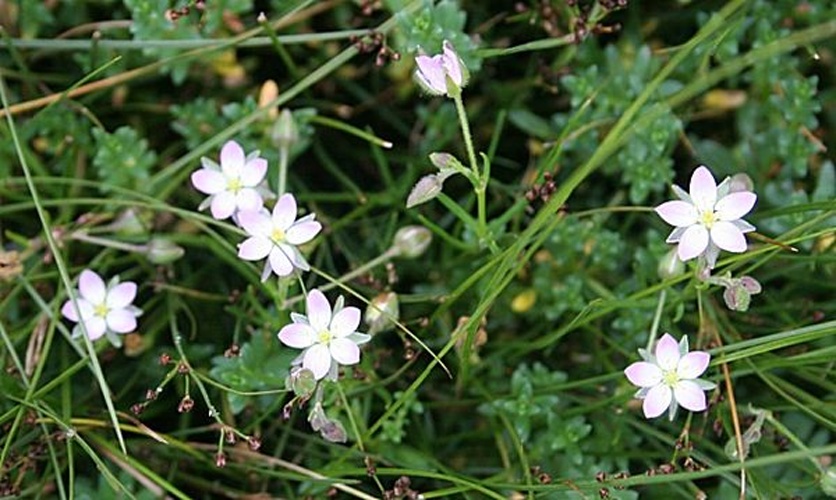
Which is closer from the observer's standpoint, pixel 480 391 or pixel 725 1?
pixel 480 391

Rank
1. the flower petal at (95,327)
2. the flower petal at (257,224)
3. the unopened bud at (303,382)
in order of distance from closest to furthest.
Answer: the unopened bud at (303,382) → the flower petal at (257,224) → the flower petal at (95,327)

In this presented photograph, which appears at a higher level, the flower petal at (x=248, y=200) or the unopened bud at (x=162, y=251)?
the flower petal at (x=248, y=200)

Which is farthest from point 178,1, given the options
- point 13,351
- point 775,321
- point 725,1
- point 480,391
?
point 775,321

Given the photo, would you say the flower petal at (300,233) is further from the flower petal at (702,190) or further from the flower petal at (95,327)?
the flower petal at (702,190)

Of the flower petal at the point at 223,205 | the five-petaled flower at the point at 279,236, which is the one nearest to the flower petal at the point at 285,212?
the five-petaled flower at the point at 279,236

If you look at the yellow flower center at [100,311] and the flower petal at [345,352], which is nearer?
the flower petal at [345,352]

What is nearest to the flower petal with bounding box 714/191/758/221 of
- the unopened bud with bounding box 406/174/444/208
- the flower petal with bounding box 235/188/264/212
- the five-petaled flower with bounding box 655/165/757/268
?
the five-petaled flower with bounding box 655/165/757/268

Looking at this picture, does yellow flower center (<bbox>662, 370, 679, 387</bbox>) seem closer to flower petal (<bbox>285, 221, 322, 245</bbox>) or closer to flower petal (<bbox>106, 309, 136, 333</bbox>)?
flower petal (<bbox>285, 221, 322, 245</bbox>)

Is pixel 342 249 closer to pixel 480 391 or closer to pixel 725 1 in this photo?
pixel 480 391
